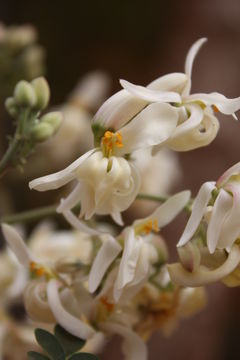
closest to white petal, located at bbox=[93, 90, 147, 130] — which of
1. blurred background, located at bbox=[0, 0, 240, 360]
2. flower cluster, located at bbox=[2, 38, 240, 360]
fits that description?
flower cluster, located at bbox=[2, 38, 240, 360]

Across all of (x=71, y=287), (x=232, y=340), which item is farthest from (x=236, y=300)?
(x=71, y=287)

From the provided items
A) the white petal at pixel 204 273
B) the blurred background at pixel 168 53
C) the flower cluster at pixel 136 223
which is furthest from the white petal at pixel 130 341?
the blurred background at pixel 168 53

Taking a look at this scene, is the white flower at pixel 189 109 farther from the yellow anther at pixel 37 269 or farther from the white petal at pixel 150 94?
the yellow anther at pixel 37 269

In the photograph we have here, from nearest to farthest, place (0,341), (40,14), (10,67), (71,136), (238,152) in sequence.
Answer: (0,341)
(10,67)
(71,136)
(238,152)
(40,14)

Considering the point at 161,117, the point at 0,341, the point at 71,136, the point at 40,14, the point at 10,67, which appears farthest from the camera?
the point at 40,14

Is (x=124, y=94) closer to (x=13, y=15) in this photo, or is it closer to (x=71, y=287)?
(x=71, y=287)

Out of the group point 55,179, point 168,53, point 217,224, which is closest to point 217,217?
point 217,224
